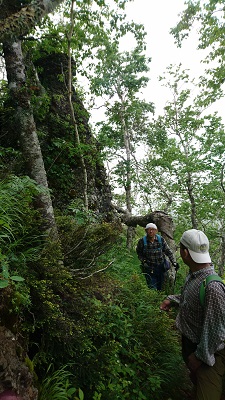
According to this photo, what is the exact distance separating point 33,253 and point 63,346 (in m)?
1.00

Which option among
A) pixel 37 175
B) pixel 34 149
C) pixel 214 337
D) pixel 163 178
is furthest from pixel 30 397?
pixel 163 178

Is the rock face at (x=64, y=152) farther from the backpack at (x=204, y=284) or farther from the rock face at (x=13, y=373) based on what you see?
the backpack at (x=204, y=284)

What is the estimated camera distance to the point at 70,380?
242 cm

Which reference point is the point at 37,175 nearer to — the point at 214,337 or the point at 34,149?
the point at 34,149

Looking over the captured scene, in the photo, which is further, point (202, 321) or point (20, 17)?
point (20, 17)

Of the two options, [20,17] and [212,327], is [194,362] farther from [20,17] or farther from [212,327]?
[20,17]

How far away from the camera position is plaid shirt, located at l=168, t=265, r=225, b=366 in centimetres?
212

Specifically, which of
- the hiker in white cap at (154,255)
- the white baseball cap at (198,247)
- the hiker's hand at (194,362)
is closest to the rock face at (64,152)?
the hiker in white cap at (154,255)

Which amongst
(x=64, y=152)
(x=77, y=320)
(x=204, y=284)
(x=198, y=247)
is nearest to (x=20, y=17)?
(x=64, y=152)

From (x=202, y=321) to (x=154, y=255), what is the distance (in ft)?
A: 11.9

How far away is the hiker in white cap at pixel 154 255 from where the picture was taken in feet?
19.4

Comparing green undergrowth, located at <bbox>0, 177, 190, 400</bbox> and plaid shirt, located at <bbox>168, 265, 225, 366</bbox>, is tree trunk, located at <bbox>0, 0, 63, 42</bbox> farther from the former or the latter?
plaid shirt, located at <bbox>168, 265, 225, 366</bbox>

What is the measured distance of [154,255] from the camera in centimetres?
592

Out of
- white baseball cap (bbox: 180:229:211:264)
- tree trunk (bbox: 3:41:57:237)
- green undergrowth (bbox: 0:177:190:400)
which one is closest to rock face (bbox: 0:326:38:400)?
green undergrowth (bbox: 0:177:190:400)
